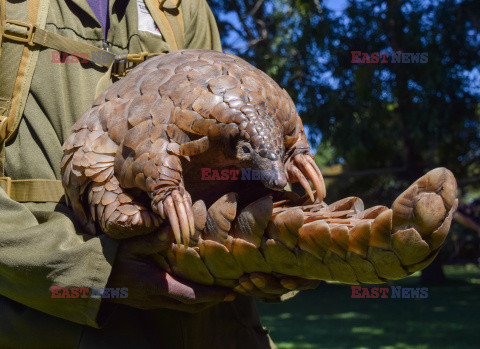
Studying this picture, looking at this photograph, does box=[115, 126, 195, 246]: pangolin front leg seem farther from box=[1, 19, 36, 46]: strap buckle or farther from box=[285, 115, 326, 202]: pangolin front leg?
box=[1, 19, 36, 46]: strap buckle

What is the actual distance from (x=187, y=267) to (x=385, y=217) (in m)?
0.48

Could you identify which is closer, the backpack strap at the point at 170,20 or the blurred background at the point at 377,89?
the backpack strap at the point at 170,20

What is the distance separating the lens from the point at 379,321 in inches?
296

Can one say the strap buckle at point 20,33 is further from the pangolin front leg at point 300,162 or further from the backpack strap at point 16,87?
the pangolin front leg at point 300,162

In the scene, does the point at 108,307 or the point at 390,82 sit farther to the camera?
the point at 390,82

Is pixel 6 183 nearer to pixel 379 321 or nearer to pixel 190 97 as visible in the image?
pixel 190 97

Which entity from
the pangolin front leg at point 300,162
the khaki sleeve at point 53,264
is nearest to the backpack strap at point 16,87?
the khaki sleeve at point 53,264

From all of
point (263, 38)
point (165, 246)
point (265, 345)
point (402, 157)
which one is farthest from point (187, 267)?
point (402, 157)

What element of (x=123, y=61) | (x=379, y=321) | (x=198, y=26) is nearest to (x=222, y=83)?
(x=123, y=61)

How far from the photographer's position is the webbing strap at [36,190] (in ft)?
4.75

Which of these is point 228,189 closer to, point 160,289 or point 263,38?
point 160,289

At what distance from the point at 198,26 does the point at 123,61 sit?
1.24 feet

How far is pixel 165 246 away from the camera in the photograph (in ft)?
3.99

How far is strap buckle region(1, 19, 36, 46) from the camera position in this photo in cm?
145
